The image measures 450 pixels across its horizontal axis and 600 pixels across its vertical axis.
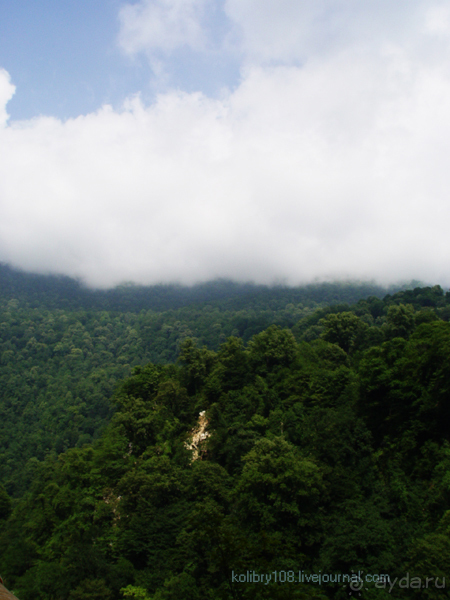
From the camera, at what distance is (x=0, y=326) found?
529ft

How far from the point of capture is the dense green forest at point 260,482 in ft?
50.6

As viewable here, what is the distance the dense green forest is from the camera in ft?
50.6

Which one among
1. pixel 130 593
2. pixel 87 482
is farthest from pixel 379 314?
pixel 130 593

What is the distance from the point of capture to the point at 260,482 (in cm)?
2002

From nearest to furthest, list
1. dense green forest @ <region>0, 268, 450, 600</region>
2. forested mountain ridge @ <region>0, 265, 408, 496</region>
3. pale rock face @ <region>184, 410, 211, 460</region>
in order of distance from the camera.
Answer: dense green forest @ <region>0, 268, 450, 600</region> → pale rock face @ <region>184, 410, 211, 460</region> → forested mountain ridge @ <region>0, 265, 408, 496</region>

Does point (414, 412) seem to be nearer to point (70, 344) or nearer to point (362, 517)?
point (362, 517)

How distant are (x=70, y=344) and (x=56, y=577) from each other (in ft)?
467

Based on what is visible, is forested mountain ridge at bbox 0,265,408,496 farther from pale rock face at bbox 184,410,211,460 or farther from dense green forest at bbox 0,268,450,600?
pale rock face at bbox 184,410,211,460

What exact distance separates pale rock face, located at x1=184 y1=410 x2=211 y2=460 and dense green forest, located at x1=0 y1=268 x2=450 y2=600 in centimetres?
16

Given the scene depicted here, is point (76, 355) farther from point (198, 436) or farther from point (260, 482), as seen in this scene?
point (260, 482)

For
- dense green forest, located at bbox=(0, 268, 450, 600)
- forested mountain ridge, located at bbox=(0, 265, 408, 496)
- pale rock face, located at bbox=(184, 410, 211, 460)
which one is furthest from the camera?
forested mountain ridge, located at bbox=(0, 265, 408, 496)

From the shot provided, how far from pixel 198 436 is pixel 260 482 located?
1661cm

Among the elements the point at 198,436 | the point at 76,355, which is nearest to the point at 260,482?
the point at 198,436

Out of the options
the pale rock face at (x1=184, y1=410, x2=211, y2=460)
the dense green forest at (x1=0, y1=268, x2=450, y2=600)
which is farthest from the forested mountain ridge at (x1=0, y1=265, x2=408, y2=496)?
the pale rock face at (x1=184, y1=410, x2=211, y2=460)
